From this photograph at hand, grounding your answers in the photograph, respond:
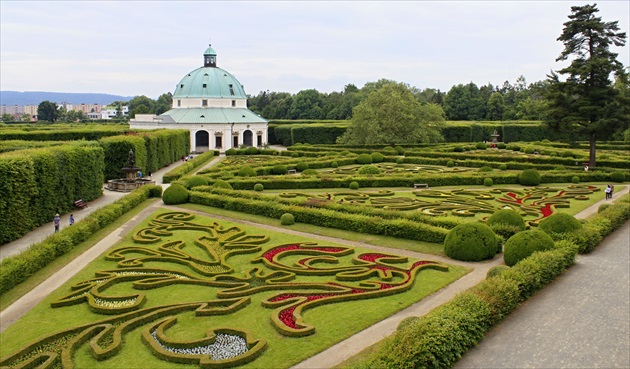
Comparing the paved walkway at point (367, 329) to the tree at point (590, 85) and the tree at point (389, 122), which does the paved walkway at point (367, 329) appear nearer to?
the tree at point (590, 85)

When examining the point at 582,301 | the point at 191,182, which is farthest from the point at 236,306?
the point at 191,182

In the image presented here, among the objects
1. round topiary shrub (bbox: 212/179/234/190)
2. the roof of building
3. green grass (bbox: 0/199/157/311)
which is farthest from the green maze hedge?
the roof of building

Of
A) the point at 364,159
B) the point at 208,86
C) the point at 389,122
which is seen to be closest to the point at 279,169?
the point at 364,159

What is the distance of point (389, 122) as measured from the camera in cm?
6147

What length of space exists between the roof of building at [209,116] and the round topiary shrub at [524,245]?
58.5 metres

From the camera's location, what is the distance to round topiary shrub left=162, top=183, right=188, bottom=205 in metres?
29.2

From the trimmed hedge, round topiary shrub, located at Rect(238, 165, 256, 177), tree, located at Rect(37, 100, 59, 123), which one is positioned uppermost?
tree, located at Rect(37, 100, 59, 123)

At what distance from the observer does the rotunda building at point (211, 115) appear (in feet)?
235

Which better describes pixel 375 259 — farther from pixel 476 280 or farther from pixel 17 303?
pixel 17 303

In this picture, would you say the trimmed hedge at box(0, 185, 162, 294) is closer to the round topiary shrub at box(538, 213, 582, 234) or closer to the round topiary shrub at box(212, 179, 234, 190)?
the round topiary shrub at box(212, 179, 234, 190)

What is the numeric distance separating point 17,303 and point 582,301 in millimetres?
15385

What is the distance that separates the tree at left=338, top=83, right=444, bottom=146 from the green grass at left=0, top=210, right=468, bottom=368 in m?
45.1

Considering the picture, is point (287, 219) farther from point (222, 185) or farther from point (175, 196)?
point (222, 185)

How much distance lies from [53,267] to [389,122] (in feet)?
156
